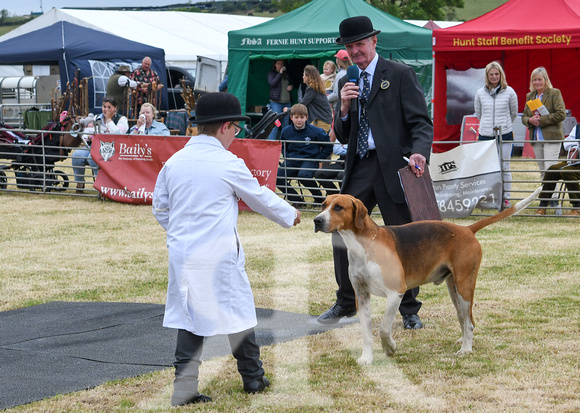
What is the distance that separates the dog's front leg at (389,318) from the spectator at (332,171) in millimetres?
7223

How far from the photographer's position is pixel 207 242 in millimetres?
4281

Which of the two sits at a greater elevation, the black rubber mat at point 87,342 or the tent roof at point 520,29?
the tent roof at point 520,29

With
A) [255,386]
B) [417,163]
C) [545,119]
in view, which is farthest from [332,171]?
[255,386]

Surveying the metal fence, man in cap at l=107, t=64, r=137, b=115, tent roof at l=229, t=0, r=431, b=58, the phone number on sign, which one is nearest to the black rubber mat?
the phone number on sign

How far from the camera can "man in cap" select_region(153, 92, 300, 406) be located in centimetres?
428

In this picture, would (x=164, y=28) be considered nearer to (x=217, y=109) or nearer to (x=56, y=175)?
(x=56, y=175)

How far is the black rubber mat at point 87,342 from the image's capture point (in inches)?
198

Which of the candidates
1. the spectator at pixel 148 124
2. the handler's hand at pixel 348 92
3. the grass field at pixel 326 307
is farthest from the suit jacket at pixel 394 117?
the spectator at pixel 148 124

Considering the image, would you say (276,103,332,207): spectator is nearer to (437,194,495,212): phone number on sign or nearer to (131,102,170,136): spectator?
(437,194,495,212): phone number on sign

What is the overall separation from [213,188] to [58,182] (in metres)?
12.3

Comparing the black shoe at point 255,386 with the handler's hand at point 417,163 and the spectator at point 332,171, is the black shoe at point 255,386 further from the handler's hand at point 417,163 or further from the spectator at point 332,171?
the spectator at point 332,171

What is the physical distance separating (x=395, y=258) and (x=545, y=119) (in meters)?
8.40

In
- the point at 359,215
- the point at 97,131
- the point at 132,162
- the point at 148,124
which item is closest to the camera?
the point at 359,215

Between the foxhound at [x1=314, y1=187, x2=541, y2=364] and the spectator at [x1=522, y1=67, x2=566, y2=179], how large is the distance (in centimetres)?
743
